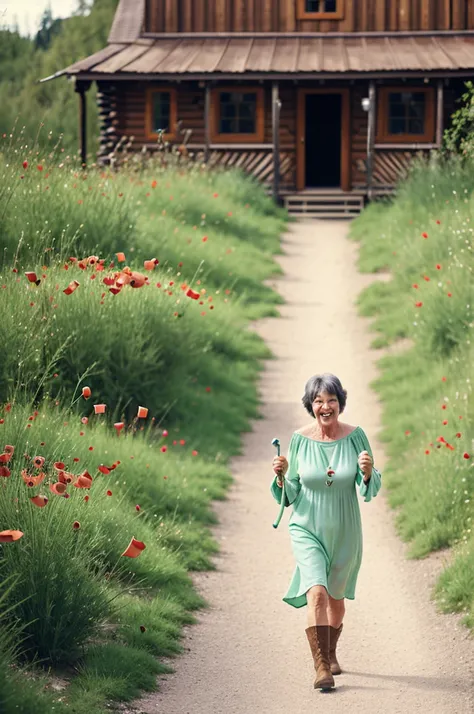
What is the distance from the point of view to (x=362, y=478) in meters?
6.04

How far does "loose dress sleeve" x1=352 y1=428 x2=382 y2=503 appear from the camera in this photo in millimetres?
6000

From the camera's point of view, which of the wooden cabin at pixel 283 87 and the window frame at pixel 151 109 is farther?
the window frame at pixel 151 109

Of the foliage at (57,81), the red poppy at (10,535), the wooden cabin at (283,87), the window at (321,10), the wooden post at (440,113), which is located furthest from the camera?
the foliage at (57,81)

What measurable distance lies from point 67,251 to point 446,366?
3.75m

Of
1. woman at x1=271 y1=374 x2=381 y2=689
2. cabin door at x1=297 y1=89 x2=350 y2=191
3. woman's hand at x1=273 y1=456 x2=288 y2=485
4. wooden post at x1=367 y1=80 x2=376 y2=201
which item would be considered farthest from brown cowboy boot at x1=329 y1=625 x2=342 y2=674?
cabin door at x1=297 y1=89 x2=350 y2=191

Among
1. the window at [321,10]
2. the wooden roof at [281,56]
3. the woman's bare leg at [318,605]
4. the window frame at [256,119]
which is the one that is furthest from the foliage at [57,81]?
the woman's bare leg at [318,605]

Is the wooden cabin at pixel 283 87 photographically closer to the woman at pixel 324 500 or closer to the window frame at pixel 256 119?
the window frame at pixel 256 119

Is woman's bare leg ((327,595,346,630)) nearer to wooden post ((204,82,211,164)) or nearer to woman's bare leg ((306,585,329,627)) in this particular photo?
woman's bare leg ((306,585,329,627))

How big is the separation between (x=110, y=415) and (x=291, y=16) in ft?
52.5

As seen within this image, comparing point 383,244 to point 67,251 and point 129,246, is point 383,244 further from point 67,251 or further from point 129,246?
point 67,251

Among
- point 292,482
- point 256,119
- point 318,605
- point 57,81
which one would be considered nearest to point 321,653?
point 318,605

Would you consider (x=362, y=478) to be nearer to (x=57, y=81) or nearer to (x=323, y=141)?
(x=323, y=141)

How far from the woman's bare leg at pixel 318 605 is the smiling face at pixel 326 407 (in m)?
0.84

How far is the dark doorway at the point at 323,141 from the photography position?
2719cm
